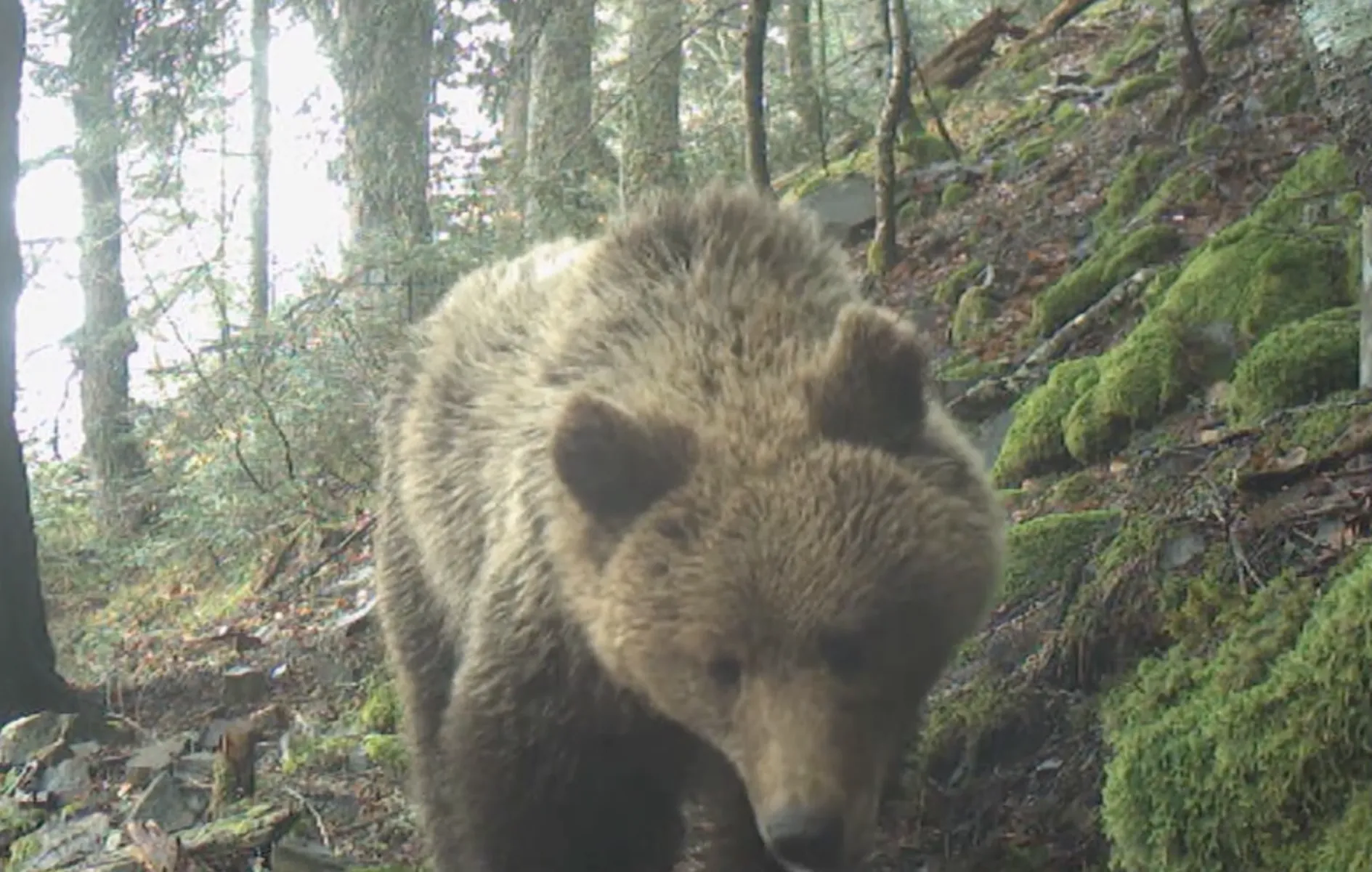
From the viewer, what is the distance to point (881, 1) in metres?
12.3

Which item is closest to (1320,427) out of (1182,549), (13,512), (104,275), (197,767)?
(1182,549)

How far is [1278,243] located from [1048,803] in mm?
3539

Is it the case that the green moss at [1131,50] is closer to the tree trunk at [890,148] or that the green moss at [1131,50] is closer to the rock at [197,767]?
the tree trunk at [890,148]

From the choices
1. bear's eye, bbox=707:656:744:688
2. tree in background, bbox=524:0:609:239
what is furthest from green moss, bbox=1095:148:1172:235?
bear's eye, bbox=707:656:744:688

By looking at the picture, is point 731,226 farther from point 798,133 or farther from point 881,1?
point 798,133

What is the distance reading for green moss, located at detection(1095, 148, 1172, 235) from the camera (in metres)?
9.29

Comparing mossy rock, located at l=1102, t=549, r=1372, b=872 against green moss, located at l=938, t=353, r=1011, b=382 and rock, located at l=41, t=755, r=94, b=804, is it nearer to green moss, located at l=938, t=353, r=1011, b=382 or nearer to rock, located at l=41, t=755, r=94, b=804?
green moss, located at l=938, t=353, r=1011, b=382

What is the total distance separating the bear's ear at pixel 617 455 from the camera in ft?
11.7

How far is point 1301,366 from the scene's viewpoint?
17.7 feet

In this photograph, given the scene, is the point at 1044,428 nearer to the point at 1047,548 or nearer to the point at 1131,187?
the point at 1047,548

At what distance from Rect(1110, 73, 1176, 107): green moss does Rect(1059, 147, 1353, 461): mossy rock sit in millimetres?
→ 4746

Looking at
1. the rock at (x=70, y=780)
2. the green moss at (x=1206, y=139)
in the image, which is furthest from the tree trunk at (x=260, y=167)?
the green moss at (x=1206, y=139)

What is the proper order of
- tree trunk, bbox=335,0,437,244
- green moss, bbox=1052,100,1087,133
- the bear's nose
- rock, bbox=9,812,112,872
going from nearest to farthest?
1. the bear's nose
2. rock, bbox=9,812,112,872
3. tree trunk, bbox=335,0,437,244
4. green moss, bbox=1052,100,1087,133

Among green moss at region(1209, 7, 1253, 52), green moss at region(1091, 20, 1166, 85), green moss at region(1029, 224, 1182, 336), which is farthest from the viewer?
green moss at region(1091, 20, 1166, 85)
